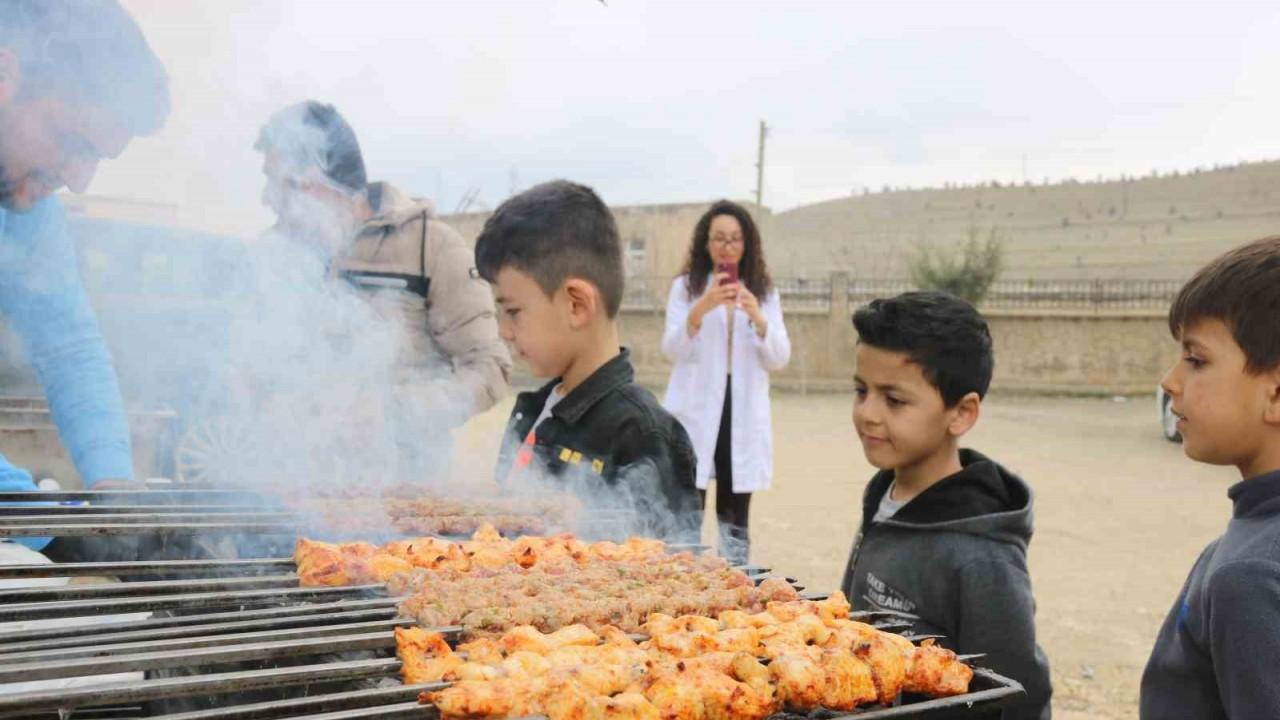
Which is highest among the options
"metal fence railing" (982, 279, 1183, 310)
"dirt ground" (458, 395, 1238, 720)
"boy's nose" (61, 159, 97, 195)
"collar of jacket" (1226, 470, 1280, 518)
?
"metal fence railing" (982, 279, 1183, 310)

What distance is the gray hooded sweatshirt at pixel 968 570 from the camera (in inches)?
109

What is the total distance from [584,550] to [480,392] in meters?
2.74

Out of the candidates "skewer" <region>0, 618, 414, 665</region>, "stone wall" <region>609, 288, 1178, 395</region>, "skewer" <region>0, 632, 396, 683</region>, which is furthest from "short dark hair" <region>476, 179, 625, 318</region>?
"stone wall" <region>609, 288, 1178, 395</region>

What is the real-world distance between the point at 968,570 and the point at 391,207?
3961 mm

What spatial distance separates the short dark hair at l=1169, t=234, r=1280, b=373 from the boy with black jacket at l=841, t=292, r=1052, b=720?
33.3 inches

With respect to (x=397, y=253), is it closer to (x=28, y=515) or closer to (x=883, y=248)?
(x=28, y=515)

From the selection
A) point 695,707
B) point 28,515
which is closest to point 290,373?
point 28,515

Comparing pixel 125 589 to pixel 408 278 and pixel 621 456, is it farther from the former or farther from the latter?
pixel 408 278

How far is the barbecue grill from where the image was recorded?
5.07 feet

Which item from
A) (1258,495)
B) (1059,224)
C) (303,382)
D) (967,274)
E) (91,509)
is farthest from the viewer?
(1059,224)

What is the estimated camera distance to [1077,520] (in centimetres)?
1077

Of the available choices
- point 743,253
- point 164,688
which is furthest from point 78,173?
point 743,253

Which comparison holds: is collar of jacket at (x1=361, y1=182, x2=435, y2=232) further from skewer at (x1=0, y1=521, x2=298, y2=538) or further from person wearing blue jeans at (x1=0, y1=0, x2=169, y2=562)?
skewer at (x1=0, y1=521, x2=298, y2=538)

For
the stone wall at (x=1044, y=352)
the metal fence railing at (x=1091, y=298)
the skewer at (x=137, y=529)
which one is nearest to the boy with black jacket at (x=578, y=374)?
the skewer at (x=137, y=529)
